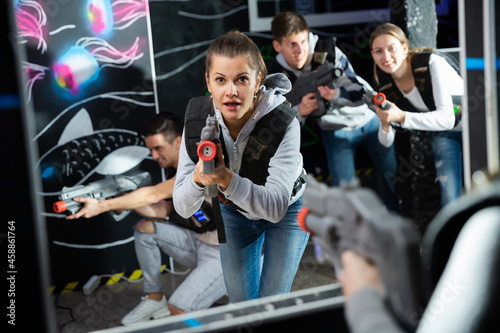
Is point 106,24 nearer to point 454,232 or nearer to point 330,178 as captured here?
point 330,178

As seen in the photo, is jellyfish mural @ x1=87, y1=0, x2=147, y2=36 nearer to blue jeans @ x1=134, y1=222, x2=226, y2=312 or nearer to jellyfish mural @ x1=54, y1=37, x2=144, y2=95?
jellyfish mural @ x1=54, y1=37, x2=144, y2=95

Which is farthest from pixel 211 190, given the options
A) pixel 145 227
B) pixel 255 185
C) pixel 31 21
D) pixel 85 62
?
pixel 31 21

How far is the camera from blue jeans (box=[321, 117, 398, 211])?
3262 mm

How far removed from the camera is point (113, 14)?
2883 millimetres

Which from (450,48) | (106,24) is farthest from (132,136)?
(450,48)

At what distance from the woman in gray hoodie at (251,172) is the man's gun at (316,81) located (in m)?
0.99

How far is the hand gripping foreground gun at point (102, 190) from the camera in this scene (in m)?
2.78

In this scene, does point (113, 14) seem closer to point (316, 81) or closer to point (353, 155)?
point (316, 81)

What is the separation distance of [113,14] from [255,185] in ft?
5.57

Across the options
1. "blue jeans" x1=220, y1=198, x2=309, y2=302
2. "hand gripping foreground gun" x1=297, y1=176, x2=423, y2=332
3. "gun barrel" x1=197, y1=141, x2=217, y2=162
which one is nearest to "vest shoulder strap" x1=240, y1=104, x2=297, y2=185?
"blue jeans" x1=220, y1=198, x2=309, y2=302

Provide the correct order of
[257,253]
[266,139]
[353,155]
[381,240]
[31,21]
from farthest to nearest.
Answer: [353,155], [31,21], [257,253], [266,139], [381,240]

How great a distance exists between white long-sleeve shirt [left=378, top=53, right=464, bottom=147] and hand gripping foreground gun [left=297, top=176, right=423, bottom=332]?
2.16 m

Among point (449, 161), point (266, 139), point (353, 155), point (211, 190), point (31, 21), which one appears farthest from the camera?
point (353, 155)

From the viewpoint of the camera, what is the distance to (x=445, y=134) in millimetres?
2934
